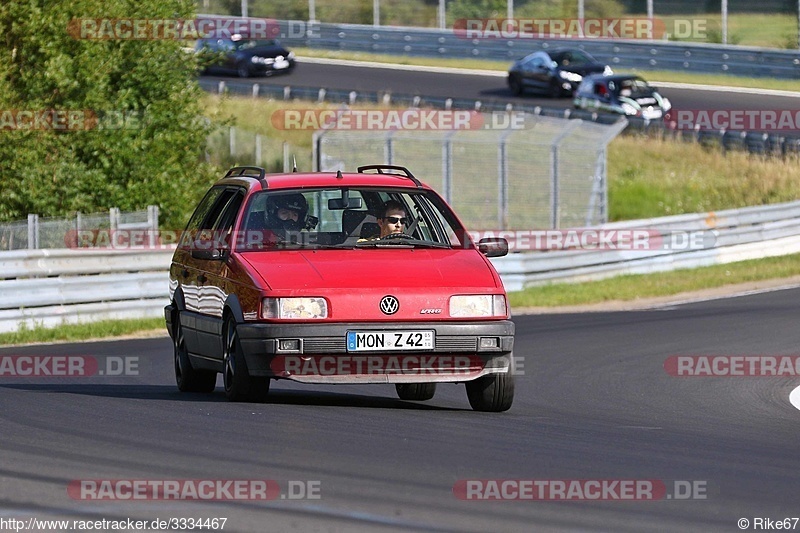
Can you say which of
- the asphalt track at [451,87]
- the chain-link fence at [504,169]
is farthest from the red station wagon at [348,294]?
the asphalt track at [451,87]

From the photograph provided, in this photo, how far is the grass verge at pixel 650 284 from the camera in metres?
23.5

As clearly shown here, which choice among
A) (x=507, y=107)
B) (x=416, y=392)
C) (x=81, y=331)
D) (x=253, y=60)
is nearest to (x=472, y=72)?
(x=253, y=60)

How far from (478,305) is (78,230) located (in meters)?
12.5

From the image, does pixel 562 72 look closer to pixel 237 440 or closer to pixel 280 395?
pixel 280 395

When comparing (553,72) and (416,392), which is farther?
(553,72)

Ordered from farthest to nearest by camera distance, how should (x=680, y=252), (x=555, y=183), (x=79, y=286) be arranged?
(x=555, y=183) < (x=680, y=252) < (x=79, y=286)

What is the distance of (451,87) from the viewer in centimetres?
4828

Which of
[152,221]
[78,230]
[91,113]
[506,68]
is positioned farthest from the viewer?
[506,68]

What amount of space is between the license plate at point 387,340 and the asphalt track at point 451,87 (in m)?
34.7

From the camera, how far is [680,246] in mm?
27031

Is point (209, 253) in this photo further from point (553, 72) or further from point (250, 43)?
point (250, 43)

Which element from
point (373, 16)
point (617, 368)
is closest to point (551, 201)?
point (617, 368)

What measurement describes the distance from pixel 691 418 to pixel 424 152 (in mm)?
20429

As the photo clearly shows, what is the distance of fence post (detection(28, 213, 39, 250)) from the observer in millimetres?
20016
